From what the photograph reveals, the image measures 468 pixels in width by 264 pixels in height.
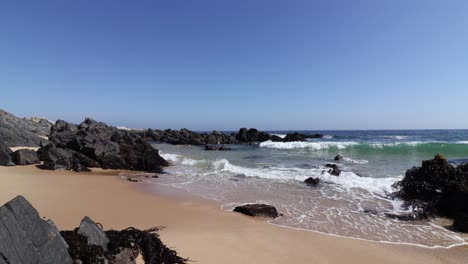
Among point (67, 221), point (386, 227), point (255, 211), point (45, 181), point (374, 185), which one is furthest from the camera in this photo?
point (374, 185)

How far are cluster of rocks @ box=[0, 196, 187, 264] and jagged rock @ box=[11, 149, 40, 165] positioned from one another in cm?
1276

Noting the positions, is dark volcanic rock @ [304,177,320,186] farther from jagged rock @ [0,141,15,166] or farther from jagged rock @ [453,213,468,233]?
jagged rock @ [0,141,15,166]

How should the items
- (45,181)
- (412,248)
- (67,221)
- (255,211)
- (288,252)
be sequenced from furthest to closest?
(45,181)
(255,211)
(67,221)
(412,248)
(288,252)

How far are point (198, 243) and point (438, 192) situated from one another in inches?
310

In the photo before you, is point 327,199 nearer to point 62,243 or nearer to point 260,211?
point 260,211

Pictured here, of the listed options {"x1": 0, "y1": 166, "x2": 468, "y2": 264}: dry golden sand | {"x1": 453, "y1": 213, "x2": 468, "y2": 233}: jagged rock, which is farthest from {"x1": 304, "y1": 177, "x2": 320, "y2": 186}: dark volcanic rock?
{"x1": 453, "y1": 213, "x2": 468, "y2": 233}: jagged rock

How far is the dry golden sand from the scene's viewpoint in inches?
201

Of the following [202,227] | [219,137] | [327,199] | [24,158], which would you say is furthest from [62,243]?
[219,137]

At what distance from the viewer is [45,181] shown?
35.5 ft

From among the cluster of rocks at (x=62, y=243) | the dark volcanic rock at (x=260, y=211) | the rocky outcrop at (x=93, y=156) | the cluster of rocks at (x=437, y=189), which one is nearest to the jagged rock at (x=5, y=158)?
the rocky outcrop at (x=93, y=156)

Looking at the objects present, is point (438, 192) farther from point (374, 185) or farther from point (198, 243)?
point (198, 243)

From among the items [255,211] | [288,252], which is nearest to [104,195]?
[255,211]

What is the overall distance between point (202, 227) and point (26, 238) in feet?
12.6

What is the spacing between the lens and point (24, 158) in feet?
46.8
